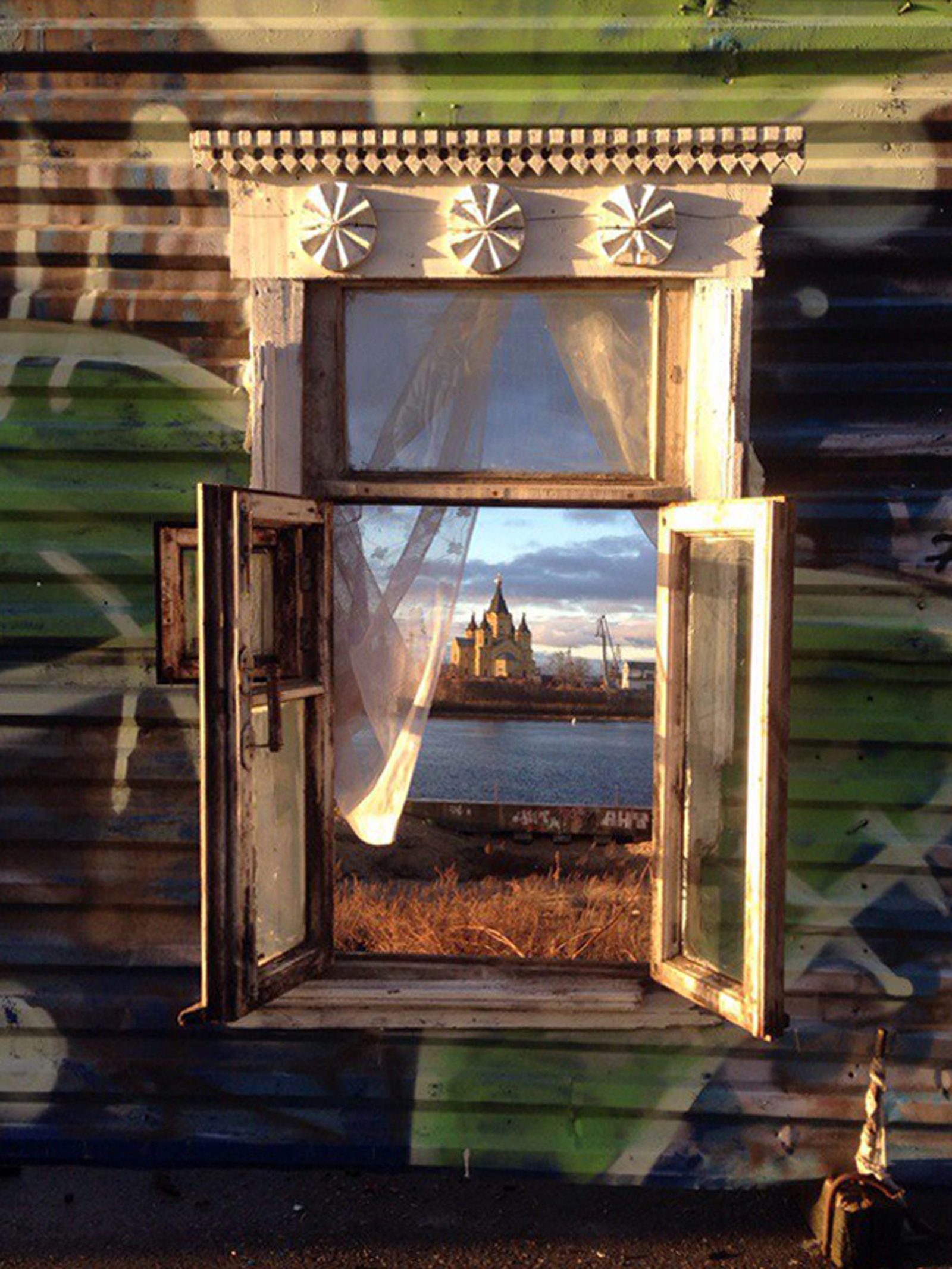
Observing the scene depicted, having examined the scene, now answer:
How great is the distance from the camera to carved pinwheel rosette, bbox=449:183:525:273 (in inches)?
111

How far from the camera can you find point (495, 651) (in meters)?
56.6

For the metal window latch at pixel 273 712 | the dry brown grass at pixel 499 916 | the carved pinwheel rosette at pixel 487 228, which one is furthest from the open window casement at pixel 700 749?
the dry brown grass at pixel 499 916

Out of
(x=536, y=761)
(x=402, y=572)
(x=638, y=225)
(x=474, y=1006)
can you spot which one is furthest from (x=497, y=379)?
(x=536, y=761)

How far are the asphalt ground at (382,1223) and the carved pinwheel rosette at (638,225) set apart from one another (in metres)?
2.89

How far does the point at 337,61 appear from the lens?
115 inches

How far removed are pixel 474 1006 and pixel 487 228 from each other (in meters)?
2.37

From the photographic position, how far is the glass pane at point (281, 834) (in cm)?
266

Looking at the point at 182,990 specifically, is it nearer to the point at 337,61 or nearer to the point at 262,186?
the point at 262,186

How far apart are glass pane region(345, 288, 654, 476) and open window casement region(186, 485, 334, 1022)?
0.39 meters

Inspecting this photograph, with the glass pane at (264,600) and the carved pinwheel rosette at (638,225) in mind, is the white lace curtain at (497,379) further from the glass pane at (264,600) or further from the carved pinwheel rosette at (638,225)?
the glass pane at (264,600)

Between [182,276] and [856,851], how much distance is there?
2.78 meters

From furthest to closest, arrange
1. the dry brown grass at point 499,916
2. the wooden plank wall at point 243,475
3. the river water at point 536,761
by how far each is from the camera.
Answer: the river water at point 536,761
the dry brown grass at point 499,916
the wooden plank wall at point 243,475

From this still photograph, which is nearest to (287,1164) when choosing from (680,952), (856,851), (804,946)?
(680,952)

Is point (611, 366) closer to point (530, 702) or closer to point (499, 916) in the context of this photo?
point (499, 916)
